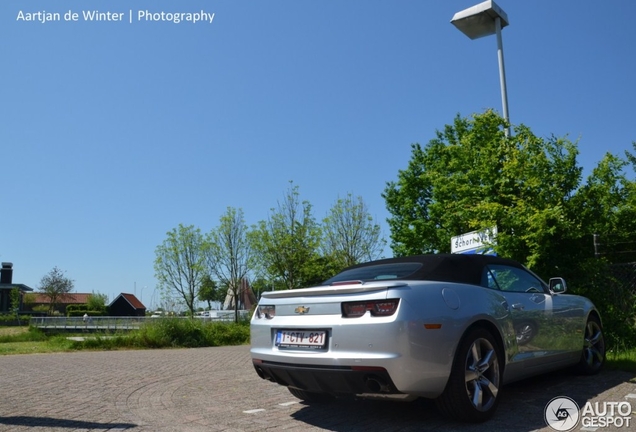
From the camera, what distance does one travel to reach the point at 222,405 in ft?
18.1

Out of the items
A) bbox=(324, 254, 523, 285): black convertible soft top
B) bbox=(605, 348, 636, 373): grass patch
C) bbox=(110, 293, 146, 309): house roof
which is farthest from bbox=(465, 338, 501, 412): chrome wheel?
bbox=(110, 293, 146, 309): house roof

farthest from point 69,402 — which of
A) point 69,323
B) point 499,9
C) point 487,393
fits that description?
point 69,323

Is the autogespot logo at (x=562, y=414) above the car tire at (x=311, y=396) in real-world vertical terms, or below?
below

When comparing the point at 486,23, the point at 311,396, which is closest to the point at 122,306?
the point at 486,23

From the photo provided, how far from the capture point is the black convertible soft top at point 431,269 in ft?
16.2

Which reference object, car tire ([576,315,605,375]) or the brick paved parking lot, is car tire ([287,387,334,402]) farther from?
car tire ([576,315,605,375])

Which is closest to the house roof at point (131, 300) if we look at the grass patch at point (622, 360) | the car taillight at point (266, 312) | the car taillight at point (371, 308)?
the grass patch at point (622, 360)

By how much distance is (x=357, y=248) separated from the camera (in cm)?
3288

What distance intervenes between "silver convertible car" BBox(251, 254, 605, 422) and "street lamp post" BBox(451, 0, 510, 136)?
809 centimetres

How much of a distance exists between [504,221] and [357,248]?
77.1 feet

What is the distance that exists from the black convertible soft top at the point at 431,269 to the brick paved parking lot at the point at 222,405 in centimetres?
115

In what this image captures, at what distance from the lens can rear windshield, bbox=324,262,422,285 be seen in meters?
5.11

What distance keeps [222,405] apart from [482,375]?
245 cm

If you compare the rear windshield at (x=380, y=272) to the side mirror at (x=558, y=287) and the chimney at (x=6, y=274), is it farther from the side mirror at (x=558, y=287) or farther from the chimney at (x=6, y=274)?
the chimney at (x=6, y=274)
